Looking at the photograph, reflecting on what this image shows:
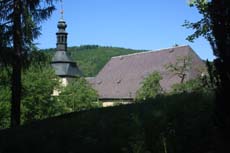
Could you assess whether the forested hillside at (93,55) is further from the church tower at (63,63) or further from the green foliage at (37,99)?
the green foliage at (37,99)

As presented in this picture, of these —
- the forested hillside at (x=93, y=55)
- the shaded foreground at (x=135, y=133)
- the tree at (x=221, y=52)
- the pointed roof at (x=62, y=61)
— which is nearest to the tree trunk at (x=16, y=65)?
the shaded foreground at (x=135, y=133)

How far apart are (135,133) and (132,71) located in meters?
60.0

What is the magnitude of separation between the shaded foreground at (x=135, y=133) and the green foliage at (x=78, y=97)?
4340 cm

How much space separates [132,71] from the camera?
67.8 metres

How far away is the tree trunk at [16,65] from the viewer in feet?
49.4

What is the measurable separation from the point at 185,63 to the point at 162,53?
21.8 m

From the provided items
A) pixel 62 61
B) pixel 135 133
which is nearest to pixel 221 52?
pixel 135 133

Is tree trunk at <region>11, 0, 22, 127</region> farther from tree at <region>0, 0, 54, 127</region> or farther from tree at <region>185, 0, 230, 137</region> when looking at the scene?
tree at <region>185, 0, 230, 137</region>

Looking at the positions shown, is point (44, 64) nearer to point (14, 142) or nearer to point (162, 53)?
point (14, 142)

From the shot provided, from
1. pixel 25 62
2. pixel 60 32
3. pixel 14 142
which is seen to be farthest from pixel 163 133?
pixel 60 32

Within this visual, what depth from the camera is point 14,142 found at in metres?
9.92

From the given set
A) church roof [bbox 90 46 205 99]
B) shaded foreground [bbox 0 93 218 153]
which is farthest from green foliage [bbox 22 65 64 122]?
shaded foreground [bbox 0 93 218 153]

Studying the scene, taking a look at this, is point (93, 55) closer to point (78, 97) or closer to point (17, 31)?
point (78, 97)

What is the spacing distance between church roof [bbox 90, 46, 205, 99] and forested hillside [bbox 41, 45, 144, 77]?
55534 millimetres
